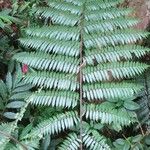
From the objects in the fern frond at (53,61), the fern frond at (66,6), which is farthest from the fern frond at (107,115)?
the fern frond at (66,6)

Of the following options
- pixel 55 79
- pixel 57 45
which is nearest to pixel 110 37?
pixel 57 45

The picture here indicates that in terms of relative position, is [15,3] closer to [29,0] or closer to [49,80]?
[29,0]

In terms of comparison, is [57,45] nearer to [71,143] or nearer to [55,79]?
[55,79]

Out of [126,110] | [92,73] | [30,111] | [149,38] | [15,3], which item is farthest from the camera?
[15,3]

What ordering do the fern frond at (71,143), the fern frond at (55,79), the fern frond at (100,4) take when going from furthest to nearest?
the fern frond at (100,4)
the fern frond at (55,79)
the fern frond at (71,143)

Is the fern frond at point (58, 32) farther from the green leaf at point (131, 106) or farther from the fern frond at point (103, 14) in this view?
the green leaf at point (131, 106)

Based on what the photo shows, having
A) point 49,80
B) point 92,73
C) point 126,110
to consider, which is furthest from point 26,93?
point 126,110

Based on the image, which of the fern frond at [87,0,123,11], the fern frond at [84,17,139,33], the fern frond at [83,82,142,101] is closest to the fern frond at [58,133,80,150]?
the fern frond at [83,82,142,101]
